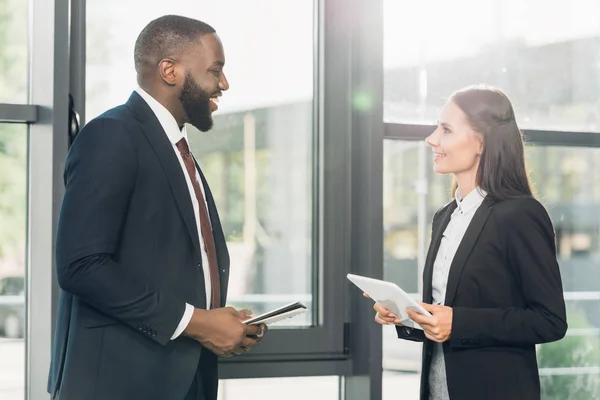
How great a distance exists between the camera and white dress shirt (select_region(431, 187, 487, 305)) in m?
2.22

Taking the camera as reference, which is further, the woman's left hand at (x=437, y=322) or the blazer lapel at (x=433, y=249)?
the blazer lapel at (x=433, y=249)

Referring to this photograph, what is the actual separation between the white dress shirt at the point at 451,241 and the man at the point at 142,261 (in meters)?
0.48

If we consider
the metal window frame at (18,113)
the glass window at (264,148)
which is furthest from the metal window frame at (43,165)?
the glass window at (264,148)

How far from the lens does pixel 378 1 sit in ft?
9.39

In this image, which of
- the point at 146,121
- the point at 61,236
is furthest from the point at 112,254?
the point at 146,121

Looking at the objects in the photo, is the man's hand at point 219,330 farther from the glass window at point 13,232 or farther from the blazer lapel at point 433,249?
the glass window at point 13,232

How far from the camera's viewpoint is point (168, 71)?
2166mm

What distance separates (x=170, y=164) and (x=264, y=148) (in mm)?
926

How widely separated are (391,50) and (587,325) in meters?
1.27

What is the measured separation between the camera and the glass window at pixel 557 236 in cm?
303

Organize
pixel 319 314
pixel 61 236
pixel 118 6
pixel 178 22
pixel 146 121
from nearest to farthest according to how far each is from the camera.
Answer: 1. pixel 61 236
2. pixel 146 121
3. pixel 178 22
4. pixel 118 6
5. pixel 319 314

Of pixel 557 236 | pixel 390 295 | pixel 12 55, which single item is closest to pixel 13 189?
pixel 12 55

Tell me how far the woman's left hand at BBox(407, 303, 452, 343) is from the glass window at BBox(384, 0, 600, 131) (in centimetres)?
107

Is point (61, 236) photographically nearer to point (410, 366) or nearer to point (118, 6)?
point (118, 6)
